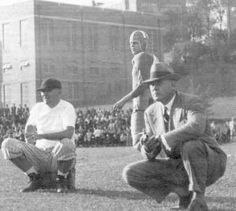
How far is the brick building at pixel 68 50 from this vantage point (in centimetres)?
5244

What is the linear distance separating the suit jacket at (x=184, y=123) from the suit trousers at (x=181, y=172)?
8cm

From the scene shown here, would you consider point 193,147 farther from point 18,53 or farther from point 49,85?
point 18,53

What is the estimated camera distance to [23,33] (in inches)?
2088

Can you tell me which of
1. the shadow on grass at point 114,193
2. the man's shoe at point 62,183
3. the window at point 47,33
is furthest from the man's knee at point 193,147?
the window at point 47,33

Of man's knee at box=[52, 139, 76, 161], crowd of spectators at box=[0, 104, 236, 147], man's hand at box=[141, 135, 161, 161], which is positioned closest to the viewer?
man's hand at box=[141, 135, 161, 161]

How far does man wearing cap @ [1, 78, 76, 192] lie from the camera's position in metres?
7.41

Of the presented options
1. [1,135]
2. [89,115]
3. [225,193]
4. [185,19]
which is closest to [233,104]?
[185,19]

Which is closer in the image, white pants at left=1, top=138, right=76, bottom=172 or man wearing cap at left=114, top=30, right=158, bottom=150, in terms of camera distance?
white pants at left=1, top=138, right=76, bottom=172

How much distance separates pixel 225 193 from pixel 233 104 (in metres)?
48.6

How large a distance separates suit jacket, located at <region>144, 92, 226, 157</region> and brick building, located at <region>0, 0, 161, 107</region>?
145 feet

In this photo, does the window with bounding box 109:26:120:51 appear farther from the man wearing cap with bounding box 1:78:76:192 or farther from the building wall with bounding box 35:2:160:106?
the man wearing cap with bounding box 1:78:76:192

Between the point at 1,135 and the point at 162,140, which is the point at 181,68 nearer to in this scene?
the point at 1,135

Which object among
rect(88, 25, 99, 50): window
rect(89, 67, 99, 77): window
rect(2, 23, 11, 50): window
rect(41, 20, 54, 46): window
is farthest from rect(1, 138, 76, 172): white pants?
rect(88, 25, 99, 50): window

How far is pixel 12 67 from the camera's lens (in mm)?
53469
